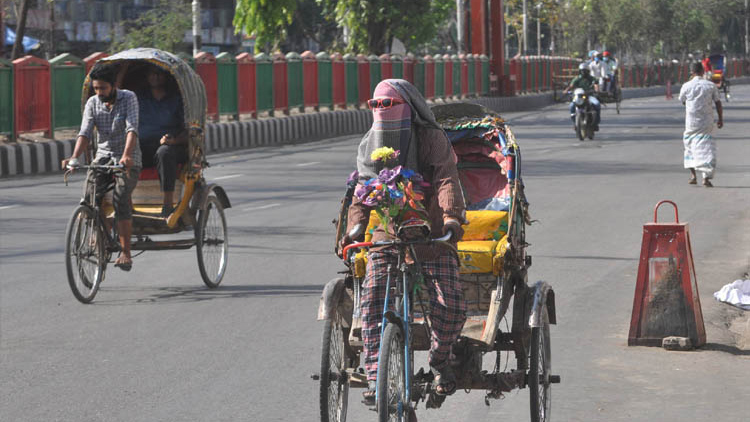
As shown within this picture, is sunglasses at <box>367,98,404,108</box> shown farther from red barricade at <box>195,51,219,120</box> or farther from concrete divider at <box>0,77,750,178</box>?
red barricade at <box>195,51,219,120</box>

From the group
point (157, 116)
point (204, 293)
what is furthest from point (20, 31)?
point (204, 293)

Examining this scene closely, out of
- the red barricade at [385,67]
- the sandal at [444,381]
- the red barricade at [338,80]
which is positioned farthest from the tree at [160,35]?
the sandal at [444,381]

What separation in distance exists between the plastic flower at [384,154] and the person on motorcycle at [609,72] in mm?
34267

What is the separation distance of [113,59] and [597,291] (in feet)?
13.9

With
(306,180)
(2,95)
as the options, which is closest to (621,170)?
(306,180)

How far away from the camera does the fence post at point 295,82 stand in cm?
3322

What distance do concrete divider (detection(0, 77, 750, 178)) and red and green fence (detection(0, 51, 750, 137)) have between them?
0.61 meters

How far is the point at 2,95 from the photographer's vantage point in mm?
22203

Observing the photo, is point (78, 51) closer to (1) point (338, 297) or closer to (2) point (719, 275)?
(2) point (719, 275)

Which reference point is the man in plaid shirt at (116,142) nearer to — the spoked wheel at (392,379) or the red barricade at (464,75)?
the spoked wheel at (392,379)

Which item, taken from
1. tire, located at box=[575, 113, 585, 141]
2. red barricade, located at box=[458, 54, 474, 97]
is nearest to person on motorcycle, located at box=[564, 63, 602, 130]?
tire, located at box=[575, 113, 585, 141]

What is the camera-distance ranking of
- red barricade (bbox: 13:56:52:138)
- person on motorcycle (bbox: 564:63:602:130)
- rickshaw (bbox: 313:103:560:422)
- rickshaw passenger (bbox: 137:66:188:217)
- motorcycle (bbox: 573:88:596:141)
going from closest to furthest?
rickshaw (bbox: 313:103:560:422) < rickshaw passenger (bbox: 137:66:188:217) < red barricade (bbox: 13:56:52:138) < motorcycle (bbox: 573:88:596:141) < person on motorcycle (bbox: 564:63:602:130)

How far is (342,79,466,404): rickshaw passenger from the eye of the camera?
5203mm

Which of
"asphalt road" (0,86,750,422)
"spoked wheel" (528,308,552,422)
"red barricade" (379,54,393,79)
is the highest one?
"red barricade" (379,54,393,79)
